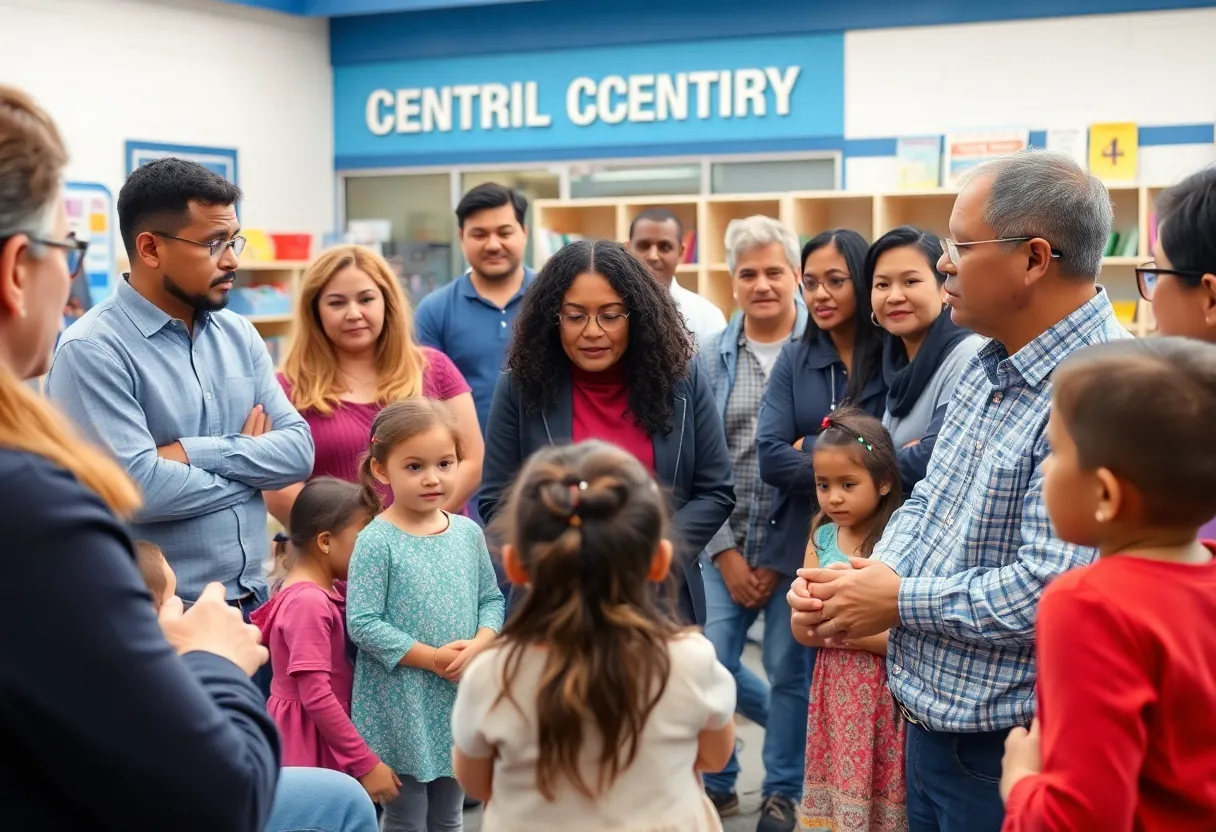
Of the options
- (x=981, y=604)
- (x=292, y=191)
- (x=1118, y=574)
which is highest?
(x=292, y=191)

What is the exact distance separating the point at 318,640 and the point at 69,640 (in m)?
1.69

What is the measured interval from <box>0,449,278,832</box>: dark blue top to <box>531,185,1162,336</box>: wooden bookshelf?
6.53 meters

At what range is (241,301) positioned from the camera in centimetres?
868

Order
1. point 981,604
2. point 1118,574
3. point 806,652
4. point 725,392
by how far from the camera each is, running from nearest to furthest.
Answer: point 1118,574, point 981,604, point 806,652, point 725,392

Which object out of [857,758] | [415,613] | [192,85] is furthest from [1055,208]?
[192,85]

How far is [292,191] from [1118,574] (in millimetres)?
9506

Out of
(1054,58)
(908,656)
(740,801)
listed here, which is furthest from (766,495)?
(1054,58)

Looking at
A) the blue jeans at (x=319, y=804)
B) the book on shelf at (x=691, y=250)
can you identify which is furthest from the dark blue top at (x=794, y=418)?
the book on shelf at (x=691, y=250)

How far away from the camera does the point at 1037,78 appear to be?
823 centimetres

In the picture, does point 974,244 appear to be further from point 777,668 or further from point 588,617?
point 777,668

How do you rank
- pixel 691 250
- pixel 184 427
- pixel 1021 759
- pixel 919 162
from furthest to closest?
pixel 919 162 → pixel 691 250 → pixel 184 427 → pixel 1021 759

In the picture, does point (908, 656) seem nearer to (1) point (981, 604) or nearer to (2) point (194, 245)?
(1) point (981, 604)

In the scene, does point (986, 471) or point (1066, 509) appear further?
point (986, 471)

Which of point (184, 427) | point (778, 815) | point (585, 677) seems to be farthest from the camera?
point (778, 815)
